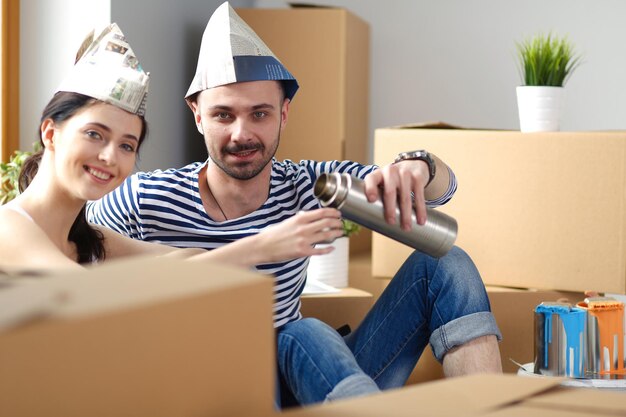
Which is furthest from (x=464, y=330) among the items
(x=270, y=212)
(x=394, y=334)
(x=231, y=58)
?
(x=231, y=58)

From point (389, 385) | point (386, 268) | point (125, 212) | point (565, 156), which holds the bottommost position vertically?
point (389, 385)

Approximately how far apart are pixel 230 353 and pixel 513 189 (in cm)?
157

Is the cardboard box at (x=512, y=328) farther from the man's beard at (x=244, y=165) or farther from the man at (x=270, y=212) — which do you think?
the man's beard at (x=244, y=165)

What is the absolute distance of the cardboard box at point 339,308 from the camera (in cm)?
204

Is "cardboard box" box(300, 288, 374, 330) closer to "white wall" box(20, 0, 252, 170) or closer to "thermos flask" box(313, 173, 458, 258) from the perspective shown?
"white wall" box(20, 0, 252, 170)

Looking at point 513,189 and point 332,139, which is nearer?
point 513,189

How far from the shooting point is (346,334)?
1861 millimetres

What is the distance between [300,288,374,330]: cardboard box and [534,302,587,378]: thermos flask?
472mm

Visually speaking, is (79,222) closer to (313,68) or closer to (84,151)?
(84,151)

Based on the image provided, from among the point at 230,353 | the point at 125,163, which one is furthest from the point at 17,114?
the point at 230,353

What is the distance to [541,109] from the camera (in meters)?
2.11

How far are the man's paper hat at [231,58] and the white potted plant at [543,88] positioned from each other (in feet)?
2.28

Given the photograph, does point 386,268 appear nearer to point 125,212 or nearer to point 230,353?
point 125,212

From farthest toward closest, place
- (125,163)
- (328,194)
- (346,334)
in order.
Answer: (346,334) < (125,163) < (328,194)
